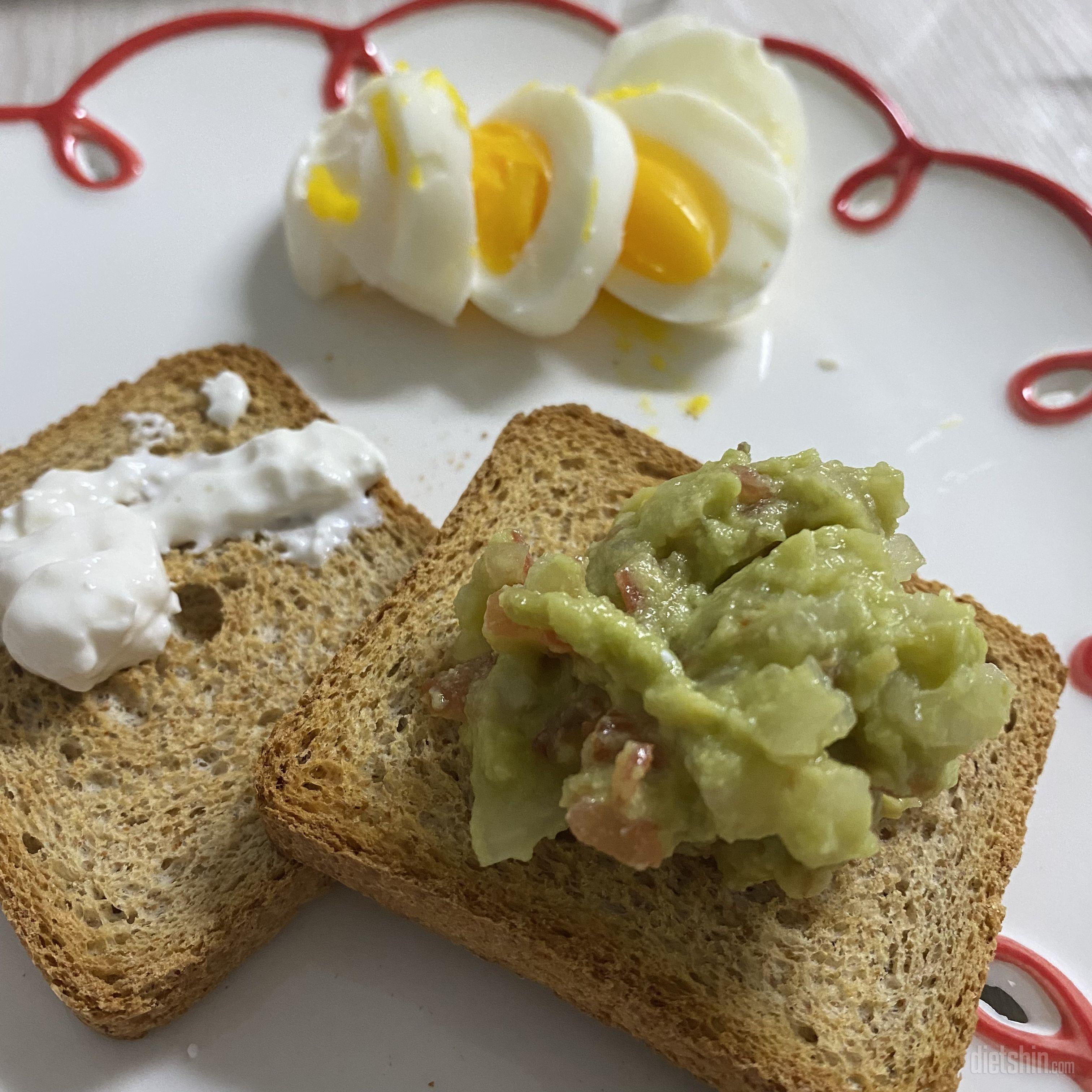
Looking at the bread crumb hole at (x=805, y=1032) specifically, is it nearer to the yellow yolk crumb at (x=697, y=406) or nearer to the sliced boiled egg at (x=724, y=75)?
the yellow yolk crumb at (x=697, y=406)

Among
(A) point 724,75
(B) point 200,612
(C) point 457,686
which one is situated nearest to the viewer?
(C) point 457,686

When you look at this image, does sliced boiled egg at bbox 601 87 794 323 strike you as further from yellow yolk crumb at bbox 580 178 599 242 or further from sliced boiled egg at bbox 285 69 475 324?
sliced boiled egg at bbox 285 69 475 324

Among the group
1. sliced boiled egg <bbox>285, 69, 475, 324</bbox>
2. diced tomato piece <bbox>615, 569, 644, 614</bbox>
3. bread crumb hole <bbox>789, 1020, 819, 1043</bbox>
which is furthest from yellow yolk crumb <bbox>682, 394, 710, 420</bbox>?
bread crumb hole <bbox>789, 1020, 819, 1043</bbox>

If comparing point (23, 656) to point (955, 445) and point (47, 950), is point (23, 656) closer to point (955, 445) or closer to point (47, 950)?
point (47, 950)

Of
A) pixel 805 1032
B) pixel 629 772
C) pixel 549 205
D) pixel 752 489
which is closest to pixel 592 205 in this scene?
pixel 549 205

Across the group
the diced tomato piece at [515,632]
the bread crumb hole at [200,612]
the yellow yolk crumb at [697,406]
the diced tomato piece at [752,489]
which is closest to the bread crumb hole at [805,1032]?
the diced tomato piece at [515,632]

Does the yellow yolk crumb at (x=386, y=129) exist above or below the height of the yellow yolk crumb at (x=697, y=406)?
above

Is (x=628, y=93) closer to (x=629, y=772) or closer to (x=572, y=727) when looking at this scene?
(x=572, y=727)

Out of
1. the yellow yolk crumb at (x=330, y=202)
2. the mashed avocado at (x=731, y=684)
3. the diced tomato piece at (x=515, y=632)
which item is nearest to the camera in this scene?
the mashed avocado at (x=731, y=684)
